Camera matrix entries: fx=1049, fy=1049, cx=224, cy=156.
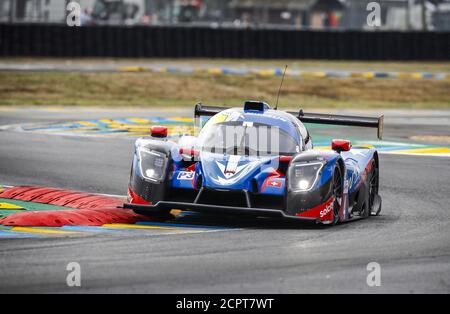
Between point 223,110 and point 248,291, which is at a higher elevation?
point 223,110

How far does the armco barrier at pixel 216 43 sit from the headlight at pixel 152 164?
1019 inches

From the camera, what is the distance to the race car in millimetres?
10906

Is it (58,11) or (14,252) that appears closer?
(14,252)

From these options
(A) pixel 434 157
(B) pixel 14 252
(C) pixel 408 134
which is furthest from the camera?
(C) pixel 408 134

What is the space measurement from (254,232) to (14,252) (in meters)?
2.57

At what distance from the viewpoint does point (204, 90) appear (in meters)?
31.9

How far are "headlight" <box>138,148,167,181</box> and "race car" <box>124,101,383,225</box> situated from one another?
1cm

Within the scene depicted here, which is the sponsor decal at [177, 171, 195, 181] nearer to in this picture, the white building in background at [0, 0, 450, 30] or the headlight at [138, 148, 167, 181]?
the headlight at [138, 148, 167, 181]

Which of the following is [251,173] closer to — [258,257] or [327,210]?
[327,210]

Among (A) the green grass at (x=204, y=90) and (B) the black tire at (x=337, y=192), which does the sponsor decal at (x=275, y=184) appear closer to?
(B) the black tire at (x=337, y=192)

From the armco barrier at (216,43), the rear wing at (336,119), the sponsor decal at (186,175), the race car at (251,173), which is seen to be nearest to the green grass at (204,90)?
Result: the armco barrier at (216,43)

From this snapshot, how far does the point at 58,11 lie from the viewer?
3944cm

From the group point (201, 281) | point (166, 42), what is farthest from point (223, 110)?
point (166, 42)

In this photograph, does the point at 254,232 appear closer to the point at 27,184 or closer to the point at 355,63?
the point at 27,184
